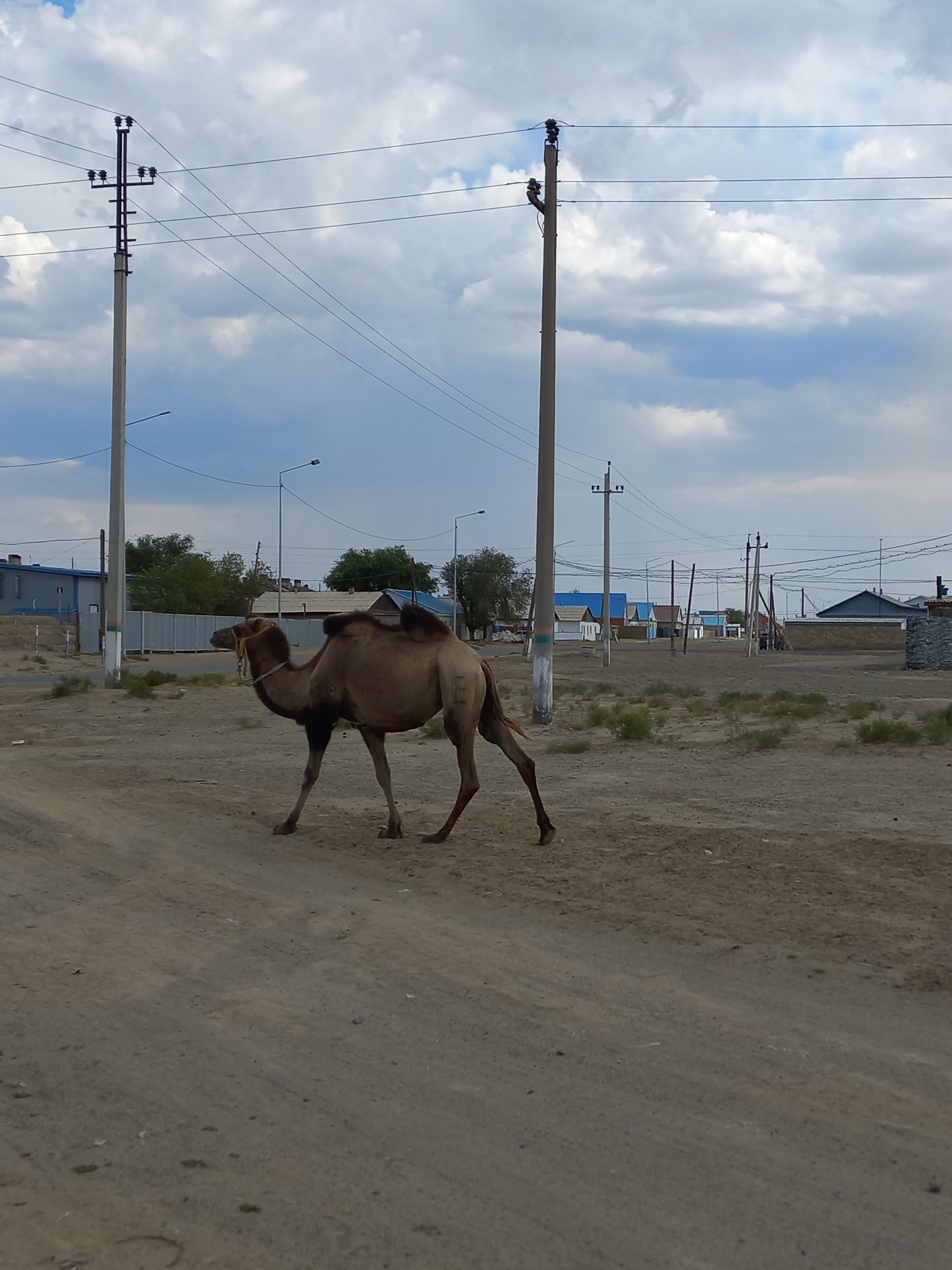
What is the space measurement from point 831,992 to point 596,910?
197cm

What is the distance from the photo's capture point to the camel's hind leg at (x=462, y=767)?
10039mm

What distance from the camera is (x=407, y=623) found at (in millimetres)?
10289

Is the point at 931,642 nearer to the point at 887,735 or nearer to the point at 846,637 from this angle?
the point at 887,735

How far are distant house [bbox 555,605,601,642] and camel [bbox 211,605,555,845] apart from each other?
478ft

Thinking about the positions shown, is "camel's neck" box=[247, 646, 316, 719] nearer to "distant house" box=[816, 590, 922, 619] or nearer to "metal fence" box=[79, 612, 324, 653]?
"metal fence" box=[79, 612, 324, 653]

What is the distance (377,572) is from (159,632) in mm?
52318

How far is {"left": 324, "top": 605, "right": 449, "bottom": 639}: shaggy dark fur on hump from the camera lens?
10297 millimetres

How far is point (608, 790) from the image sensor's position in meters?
13.4

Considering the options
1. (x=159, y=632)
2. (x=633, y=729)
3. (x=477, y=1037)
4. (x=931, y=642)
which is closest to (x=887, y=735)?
(x=633, y=729)

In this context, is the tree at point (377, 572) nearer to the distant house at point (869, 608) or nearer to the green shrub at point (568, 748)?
the distant house at point (869, 608)

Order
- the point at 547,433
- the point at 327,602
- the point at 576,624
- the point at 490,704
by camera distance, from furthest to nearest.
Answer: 1. the point at 576,624
2. the point at 327,602
3. the point at 547,433
4. the point at 490,704

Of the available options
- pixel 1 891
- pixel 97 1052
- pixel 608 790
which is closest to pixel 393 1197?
pixel 97 1052

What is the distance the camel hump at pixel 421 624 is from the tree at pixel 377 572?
342 feet

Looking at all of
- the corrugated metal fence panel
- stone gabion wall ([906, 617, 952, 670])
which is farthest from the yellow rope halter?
the corrugated metal fence panel
